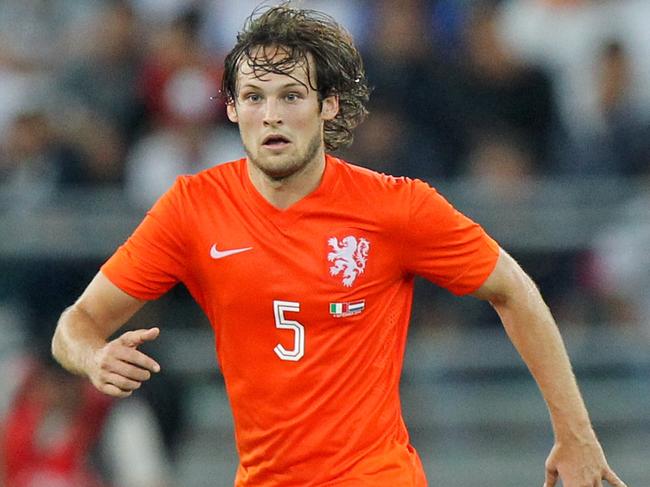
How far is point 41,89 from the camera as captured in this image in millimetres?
10500

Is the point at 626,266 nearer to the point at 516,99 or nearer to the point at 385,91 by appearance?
the point at 516,99

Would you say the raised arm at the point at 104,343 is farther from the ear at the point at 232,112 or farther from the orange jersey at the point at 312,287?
the ear at the point at 232,112

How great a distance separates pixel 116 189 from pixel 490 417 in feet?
9.53

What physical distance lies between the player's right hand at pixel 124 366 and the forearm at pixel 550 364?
1301mm

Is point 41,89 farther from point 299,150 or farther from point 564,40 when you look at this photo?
point 299,150

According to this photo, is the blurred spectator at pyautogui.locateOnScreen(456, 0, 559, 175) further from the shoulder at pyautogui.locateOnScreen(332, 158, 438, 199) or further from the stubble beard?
the stubble beard

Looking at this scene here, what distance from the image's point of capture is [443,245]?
513cm

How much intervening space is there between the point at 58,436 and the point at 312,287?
413 centimetres

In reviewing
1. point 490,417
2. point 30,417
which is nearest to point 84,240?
point 30,417

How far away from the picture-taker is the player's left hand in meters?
5.09

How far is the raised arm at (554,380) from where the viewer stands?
5.10 meters

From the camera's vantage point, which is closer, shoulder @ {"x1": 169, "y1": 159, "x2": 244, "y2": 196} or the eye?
the eye

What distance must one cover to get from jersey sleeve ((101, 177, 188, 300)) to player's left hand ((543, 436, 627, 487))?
1.50 metres

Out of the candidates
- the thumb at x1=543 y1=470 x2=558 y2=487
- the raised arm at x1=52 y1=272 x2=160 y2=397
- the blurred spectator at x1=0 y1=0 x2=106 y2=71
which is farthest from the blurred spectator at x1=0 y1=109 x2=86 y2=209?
the thumb at x1=543 y1=470 x2=558 y2=487
